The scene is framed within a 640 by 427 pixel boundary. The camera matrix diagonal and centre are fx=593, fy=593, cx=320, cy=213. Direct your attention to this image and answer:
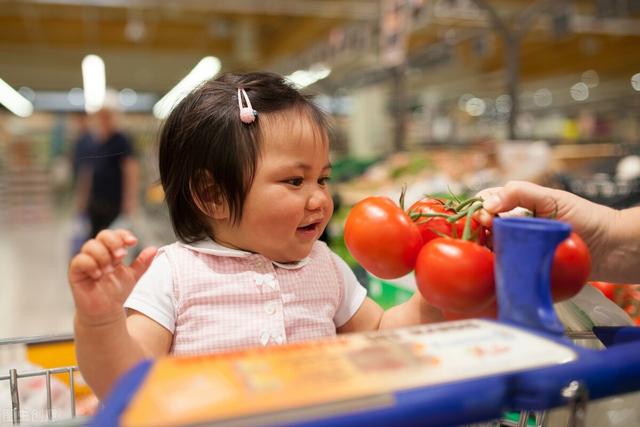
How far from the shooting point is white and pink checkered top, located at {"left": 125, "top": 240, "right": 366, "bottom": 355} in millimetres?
1046

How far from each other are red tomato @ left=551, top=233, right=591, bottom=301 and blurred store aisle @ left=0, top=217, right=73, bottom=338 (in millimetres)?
3423

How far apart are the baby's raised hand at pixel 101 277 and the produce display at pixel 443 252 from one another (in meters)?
0.36

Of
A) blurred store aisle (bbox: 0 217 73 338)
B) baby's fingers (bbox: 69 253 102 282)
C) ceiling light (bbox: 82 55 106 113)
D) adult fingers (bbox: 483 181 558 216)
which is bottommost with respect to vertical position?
blurred store aisle (bbox: 0 217 73 338)

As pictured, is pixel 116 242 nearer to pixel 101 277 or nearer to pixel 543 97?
pixel 101 277

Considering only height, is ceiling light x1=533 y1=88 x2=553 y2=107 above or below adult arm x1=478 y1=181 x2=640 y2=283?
above

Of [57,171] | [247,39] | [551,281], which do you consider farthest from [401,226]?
[57,171]

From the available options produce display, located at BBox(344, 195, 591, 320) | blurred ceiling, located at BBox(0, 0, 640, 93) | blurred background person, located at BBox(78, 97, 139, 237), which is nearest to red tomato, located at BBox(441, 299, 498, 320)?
produce display, located at BBox(344, 195, 591, 320)

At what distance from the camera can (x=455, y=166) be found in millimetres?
4504

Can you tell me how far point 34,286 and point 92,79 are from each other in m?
12.1

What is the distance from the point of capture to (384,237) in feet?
2.96

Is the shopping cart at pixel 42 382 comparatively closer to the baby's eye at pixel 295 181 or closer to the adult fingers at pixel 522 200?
the baby's eye at pixel 295 181

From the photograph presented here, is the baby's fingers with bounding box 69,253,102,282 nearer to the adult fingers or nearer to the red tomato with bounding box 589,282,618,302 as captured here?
the adult fingers

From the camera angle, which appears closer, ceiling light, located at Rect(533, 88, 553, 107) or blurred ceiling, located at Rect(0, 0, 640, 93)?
blurred ceiling, located at Rect(0, 0, 640, 93)

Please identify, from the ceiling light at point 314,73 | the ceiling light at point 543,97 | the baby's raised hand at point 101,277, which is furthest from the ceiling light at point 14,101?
the baby's raised hand at point 101,277
